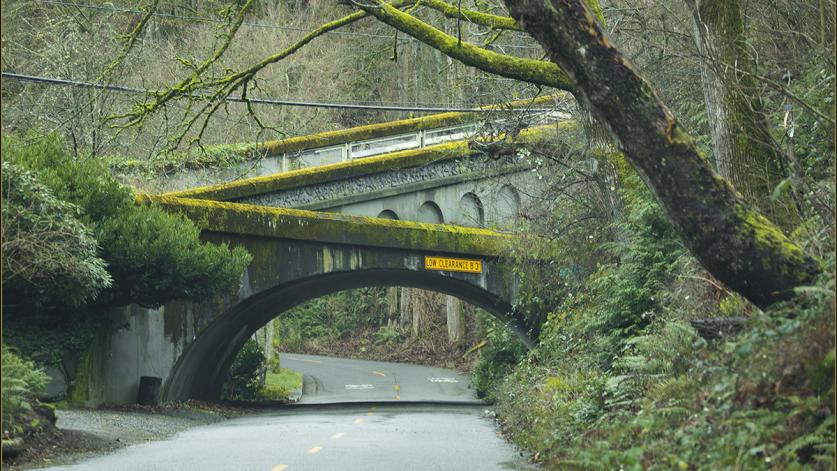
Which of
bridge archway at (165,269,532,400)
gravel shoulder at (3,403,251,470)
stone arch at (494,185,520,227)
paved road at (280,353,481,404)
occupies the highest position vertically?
stone arch at (494,185,520,227)

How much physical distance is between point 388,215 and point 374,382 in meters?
14.9

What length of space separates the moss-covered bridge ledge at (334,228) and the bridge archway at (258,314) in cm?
84

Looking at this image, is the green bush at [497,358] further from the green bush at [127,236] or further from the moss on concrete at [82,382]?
the moss on concrete at [82,382]

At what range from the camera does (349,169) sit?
26.4 meters

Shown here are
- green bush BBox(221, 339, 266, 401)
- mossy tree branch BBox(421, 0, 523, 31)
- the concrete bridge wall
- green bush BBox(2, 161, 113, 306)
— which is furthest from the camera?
green bush BBox(221, 339, 266, 401)

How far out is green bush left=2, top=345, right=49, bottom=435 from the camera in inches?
443

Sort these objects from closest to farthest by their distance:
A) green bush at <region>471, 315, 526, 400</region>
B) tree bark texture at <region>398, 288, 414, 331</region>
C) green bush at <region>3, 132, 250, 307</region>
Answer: green bush at <region>3, 132, 250, 307</region> → green bush at <region>471, 315, 526, 400</region> → tree bark texture at <region>398, 288, 414, 331</region>

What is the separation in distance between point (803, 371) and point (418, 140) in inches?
826

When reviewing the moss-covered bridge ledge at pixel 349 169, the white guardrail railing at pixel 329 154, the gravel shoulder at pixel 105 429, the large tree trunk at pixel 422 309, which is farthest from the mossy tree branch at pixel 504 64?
the large tree trunk at pixel 422 309

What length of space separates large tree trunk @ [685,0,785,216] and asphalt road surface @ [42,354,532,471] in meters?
4.02

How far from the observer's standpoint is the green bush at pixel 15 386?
1126 cm

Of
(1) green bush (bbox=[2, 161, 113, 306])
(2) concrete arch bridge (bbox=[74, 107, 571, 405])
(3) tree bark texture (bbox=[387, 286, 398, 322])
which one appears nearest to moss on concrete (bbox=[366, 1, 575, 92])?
(1) green bush (bbox=[2, 161, 113, 306])

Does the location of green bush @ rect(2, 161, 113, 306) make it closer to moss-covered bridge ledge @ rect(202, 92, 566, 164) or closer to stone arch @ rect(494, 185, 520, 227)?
moss-covered bridge ledge @ rect(202, 92, 566, 164)

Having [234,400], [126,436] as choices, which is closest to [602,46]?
[126,436]
